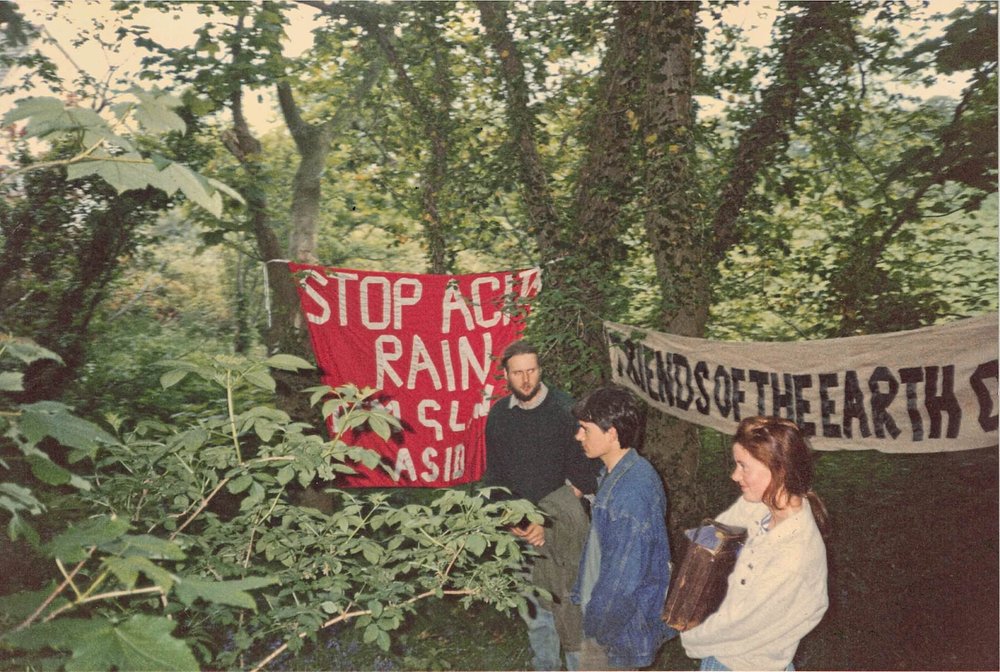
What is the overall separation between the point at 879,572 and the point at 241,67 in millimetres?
6503

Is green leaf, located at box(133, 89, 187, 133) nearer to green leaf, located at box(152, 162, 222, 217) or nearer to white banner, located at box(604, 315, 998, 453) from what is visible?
green leaf, located at box(152, 162, 222, 217)

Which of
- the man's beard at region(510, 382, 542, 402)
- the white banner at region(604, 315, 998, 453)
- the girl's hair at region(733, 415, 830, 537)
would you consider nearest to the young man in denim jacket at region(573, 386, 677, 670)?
the girl's hair at region(733, 415, 830, 537)

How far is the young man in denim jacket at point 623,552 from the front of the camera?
8.20 ft

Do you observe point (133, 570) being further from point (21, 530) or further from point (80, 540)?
point (21, 530)

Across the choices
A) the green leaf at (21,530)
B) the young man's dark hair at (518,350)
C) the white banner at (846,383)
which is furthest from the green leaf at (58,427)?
the white banner at (846,383)

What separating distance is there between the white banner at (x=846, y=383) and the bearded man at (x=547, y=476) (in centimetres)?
150

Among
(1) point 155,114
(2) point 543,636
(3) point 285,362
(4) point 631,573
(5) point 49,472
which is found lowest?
(2) point 543,636

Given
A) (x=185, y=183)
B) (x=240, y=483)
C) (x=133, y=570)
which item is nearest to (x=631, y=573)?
(x=240, y=483)

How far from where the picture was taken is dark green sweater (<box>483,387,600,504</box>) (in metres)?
3.50

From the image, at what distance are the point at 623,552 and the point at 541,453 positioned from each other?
1.07 metres

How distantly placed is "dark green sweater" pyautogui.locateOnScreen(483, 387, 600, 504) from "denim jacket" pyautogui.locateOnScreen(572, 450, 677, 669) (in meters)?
0.86

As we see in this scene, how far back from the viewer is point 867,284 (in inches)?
240

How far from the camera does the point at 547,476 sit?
11.6 ft

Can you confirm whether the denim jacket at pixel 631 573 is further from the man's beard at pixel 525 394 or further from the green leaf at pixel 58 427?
the green leaf at pixel 58 427
